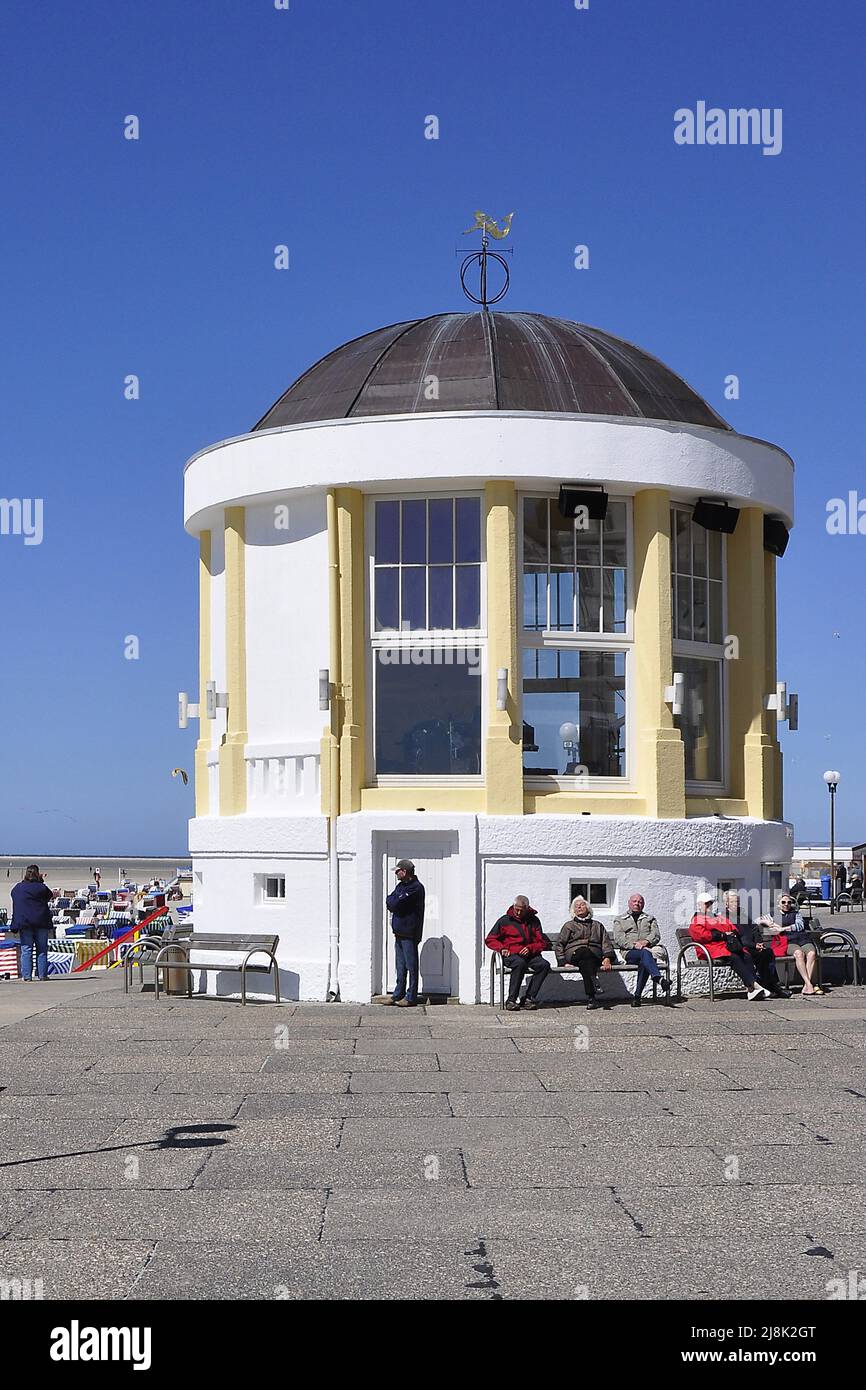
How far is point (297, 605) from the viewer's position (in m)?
21.6

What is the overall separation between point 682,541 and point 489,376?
10.7ft

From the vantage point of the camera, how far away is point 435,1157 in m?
10.8

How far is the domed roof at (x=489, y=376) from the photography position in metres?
21.4

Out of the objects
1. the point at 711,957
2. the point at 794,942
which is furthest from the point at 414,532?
the point at 794,942

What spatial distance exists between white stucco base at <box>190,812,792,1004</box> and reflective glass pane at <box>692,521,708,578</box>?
338cm

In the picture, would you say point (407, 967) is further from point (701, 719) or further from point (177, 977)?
point (701, 719)

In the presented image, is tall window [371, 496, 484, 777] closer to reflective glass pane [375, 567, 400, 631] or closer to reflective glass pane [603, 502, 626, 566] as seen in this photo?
reflective glass pane [375, 567, 400, 631]

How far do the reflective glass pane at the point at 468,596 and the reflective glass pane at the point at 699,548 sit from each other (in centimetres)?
310

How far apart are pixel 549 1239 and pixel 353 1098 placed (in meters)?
4.63

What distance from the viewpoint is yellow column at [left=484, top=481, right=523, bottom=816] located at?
20375 mm

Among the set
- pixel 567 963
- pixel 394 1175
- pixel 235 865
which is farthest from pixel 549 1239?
pixel 235 865

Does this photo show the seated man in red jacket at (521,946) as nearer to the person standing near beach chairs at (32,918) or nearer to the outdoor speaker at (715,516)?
the outdoor speaker at (715,516)

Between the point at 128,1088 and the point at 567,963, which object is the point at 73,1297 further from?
the point at 567,963

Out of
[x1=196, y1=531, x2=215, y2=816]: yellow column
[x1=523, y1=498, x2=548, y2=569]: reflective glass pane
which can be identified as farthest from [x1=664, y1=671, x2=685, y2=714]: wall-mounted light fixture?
[x1=196, y1=531, x2=215, y2=816]: yellow column
